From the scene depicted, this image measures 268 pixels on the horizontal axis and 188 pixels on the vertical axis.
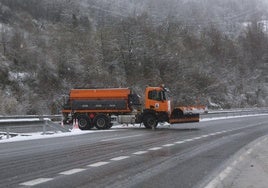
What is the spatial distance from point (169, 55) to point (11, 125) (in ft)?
200

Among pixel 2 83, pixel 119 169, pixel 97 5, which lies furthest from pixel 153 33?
pixel 119 169

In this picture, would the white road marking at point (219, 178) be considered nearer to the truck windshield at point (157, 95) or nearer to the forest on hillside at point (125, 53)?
the truck windshield at point (157, 95)

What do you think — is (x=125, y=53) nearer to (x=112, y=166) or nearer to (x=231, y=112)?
(x=231, y=112)

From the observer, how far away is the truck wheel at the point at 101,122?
3347 centimetres

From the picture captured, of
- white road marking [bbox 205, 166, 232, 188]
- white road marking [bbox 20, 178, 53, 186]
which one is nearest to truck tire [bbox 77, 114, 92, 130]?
white road marking [bbox 205, 166, 232, 188]

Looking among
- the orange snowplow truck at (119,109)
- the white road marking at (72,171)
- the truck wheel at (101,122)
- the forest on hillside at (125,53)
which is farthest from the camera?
the forest on hillside at (125,53)

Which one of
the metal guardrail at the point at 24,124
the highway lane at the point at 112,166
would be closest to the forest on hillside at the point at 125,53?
the metal guardrail at the point at 24,124

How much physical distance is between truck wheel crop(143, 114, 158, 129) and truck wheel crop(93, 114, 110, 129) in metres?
2.44

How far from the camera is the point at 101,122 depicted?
33.6 meters

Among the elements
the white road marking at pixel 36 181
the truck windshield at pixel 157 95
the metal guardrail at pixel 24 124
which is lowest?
the white road marking at pixel 36 181

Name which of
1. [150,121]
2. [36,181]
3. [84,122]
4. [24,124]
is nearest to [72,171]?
[36,181]

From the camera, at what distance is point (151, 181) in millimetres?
10141

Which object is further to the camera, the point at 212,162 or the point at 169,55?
the point at 169,55

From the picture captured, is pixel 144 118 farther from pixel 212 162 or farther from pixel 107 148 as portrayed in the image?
pixel 212 162
